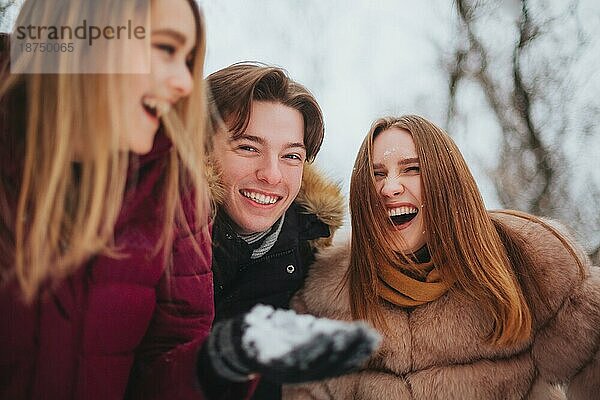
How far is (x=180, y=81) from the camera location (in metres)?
0.96

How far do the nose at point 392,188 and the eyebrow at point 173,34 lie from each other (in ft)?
2.22

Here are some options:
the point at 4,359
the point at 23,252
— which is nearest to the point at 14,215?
the point at 23,252

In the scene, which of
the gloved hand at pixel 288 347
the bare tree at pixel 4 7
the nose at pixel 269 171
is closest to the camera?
the gloved hand at pixel 288 347

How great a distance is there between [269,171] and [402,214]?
0.34 meters

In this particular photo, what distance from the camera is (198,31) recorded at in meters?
0.98

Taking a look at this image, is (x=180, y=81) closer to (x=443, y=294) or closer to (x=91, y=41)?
(x=91, y=41)

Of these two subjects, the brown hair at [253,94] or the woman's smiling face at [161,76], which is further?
the brown hair at [253,94]

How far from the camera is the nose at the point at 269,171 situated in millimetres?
1401

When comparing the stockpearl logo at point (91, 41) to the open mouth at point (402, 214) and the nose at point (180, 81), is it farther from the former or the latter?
the open mouth at point (402, 214)

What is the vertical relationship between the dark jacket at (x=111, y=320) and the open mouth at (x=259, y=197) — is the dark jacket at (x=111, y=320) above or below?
below

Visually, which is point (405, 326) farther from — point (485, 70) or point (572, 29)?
point (572, 29)

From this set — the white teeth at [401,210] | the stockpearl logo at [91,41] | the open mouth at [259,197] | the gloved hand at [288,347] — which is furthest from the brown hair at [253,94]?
the gloved hand at [288,347]

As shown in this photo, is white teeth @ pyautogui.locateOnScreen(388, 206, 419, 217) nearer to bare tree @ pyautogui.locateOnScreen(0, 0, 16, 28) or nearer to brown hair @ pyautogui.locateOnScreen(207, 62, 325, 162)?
brown hair @ pyautogui.locateOnScreen(207, 62, 325, 162)

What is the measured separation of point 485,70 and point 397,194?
0.69 m
